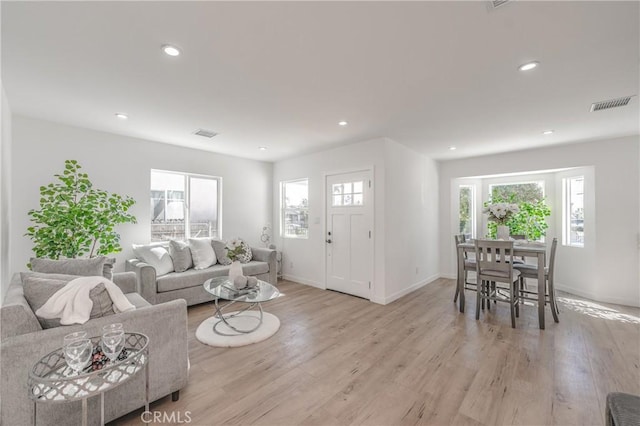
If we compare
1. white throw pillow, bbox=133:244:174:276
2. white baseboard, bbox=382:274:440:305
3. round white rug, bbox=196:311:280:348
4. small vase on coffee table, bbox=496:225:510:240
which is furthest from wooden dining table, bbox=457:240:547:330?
white throw pillow, bbox=133:244:174:276

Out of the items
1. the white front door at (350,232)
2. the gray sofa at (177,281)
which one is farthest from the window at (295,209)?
the gray sofa at (177,281)

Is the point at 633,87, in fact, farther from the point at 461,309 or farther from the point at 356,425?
the point at 356,425

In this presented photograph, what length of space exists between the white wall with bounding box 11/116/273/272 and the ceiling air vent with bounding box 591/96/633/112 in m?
5.06

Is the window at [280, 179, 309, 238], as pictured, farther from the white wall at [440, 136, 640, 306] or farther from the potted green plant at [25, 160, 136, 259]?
the white wall at [440, 136, 640, 306]

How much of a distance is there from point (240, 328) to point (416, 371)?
188 cm

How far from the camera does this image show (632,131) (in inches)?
145

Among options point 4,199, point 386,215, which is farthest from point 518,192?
point 4,199

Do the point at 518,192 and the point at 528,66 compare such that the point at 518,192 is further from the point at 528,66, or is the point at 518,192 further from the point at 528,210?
the point at 528,66

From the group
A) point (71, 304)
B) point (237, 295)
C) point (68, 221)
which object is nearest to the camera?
point (71, 304)

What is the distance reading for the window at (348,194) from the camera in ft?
14.4

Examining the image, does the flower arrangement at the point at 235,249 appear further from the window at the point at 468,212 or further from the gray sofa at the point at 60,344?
the window at the point at 468,212

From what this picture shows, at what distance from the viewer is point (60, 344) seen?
1.49 m

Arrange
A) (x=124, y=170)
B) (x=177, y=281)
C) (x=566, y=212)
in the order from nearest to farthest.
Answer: (x=177, y=281)
(x=124, y=170)
(x=566, y=212)

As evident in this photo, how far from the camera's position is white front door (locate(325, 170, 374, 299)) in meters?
4.23
